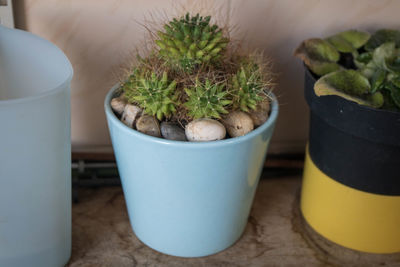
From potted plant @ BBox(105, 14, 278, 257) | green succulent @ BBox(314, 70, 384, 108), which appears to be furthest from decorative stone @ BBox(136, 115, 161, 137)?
green succulent @ BBox(314, 70, 384, 108)

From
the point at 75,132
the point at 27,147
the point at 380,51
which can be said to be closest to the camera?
the point at 27,147

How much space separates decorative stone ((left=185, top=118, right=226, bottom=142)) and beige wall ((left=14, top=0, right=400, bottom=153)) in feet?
0.72

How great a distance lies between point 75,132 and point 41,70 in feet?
0.68

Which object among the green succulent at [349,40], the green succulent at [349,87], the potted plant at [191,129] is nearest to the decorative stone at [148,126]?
the potted plant at [191,129]

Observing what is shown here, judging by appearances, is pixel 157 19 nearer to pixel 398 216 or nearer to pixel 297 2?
pixel 297 2

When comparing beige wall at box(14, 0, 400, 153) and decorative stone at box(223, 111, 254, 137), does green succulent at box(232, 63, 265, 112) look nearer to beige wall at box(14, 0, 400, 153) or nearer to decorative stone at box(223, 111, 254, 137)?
decorative stone at box(223, 111, 254, 137)

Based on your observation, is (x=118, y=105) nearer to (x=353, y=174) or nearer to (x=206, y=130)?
(x=206, y=130)

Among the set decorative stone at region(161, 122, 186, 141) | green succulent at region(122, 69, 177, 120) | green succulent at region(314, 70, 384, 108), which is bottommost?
decorative stone at region(161, 122, 186, 141)

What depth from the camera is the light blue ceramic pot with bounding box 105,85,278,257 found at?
54 cm

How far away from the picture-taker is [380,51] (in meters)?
0.62

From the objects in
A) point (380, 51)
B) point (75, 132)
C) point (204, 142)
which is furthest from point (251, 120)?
point (75, 132)

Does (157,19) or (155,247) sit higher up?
(157,19)

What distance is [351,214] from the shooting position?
646mm

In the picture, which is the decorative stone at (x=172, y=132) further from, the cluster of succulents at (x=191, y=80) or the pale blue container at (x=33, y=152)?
the pale blue container at (x=33, y=152)
